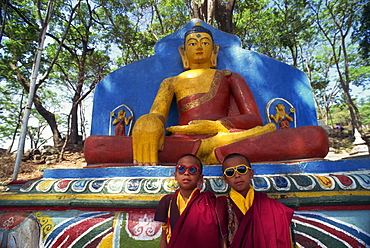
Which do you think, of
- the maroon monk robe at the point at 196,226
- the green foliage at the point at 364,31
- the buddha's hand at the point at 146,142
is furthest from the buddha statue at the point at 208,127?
the green foliage at the point at 364,31

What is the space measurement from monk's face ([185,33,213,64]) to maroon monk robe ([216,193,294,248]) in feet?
9.34

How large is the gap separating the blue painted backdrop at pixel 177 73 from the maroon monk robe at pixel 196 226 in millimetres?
2654

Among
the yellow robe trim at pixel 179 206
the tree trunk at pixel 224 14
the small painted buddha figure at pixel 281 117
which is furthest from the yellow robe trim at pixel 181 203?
the tree trunk at pixel 224 14

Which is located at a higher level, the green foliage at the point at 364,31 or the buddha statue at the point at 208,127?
the green foliage at the point at 364,31

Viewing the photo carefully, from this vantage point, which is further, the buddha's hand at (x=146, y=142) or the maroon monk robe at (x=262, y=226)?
the buddha's hand at (x=146, y=142)

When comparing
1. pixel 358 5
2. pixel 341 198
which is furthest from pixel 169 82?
pixel 358 5

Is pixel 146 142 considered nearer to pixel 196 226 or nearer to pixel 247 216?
pixel 196 226

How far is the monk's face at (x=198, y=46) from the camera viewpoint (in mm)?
3791

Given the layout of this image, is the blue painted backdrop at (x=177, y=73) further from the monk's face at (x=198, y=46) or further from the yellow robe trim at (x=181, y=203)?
the yellow robe trim at (x=181, y=203)

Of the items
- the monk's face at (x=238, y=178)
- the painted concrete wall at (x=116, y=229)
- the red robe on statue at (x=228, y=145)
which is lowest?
the painted concrete wall at (x=116, y=229)

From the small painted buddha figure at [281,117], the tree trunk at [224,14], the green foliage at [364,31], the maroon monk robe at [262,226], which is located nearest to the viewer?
the maroon monk robe at [262,226]

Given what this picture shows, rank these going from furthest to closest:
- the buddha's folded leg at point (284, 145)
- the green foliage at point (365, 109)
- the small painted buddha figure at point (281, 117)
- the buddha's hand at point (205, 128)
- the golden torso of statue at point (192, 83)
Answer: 1. the green foliage at point (365, 109)
2. the small painted buddha figure at point (281, 117)
3. the golden torso of statue at point (192, 83)
4. the buddha's hand at point (205, 128)
5. the buddha's folded leg at point (284, 145)

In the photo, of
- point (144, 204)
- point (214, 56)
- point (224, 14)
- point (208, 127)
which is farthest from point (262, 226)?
point (224, 14)

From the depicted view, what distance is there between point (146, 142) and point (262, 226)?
57.3 inches
